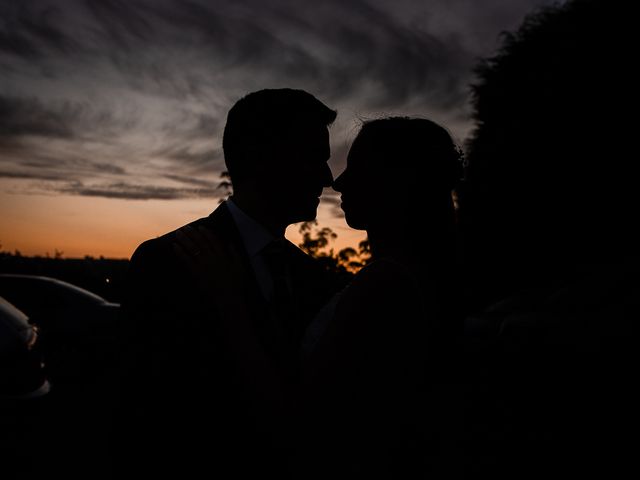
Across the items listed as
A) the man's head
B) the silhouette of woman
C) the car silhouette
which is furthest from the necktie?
the car silhouette

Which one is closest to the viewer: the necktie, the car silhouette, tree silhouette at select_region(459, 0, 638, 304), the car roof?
the necktie

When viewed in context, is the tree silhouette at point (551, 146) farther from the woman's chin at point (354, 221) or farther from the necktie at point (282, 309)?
the necktie at point (282, 309)

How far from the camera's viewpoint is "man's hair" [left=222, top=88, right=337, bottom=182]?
272 centimetres

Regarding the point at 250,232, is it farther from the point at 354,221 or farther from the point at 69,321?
the point at 69,321

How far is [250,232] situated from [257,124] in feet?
1.89

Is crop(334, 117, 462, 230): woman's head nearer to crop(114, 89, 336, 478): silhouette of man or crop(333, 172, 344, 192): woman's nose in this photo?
crop(333, 172, 344, 192): woman's nose

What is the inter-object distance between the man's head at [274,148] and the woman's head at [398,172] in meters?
0.27

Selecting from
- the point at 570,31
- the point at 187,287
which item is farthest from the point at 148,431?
the point at 570,31

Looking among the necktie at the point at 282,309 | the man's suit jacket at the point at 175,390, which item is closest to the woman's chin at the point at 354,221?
the necktie at the point at 282,309

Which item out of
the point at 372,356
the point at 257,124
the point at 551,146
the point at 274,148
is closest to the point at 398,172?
the point at 274,148

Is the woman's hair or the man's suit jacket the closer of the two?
the man's suit jacket

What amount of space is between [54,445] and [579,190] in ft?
46.9

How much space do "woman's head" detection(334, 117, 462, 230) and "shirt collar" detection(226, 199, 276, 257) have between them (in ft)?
1.49

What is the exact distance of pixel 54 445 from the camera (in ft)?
18.0
